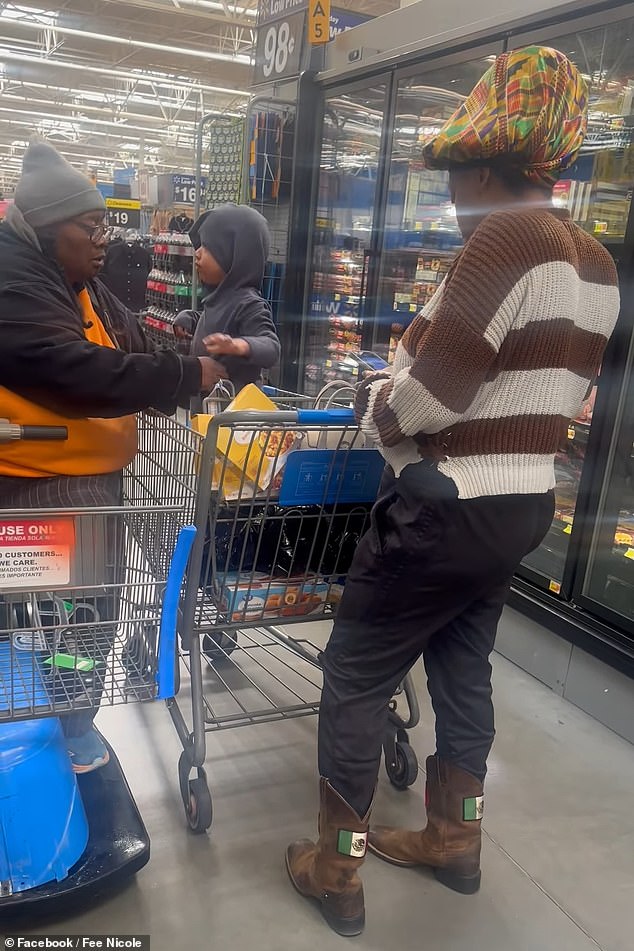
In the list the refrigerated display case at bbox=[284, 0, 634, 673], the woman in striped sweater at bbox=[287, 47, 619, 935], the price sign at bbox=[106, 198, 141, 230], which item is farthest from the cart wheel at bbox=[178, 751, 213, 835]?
the price sign at bbox=[106, 198, 141, 230]

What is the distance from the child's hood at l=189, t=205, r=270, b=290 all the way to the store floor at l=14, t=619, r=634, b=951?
5.93ft

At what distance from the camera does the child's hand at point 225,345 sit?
88.0 inches

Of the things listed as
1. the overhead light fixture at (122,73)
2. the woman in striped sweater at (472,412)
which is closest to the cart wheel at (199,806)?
the woman in striped sweater at (472,412)

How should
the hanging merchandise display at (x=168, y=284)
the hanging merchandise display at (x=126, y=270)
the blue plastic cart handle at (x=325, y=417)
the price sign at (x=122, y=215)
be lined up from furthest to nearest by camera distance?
1. the price sign at (x=122, y=215)
2. the hanging merchandise display at (x=168, y=284)
3. the hanging merchandise display at (x=126, y=270)
4. the blue plastic cart handle at (x=325, y=417)

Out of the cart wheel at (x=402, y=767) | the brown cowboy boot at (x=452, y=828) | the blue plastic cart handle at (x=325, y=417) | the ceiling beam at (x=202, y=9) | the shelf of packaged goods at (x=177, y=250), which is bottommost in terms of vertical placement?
the cart wheel at (x=402, y=767)

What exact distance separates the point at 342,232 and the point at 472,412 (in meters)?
3.99

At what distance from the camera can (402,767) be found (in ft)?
7.37

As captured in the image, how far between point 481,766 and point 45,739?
105 centimetres

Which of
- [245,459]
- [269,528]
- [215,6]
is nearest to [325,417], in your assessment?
[245,459]

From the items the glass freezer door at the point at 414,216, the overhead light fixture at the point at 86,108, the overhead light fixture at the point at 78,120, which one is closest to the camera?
the glass freezer door at the point at 414,216

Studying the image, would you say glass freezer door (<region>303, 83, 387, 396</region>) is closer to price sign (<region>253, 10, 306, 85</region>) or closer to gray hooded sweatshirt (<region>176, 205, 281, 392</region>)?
price sign (<region>253, 10, 306, 85</region>)

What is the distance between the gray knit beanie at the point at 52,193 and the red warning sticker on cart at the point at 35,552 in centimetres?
70

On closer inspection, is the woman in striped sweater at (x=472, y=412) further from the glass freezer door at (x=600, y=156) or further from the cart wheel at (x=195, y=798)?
the glass freezer door at (x=600, y=156)

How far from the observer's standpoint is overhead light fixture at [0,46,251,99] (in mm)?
14969
